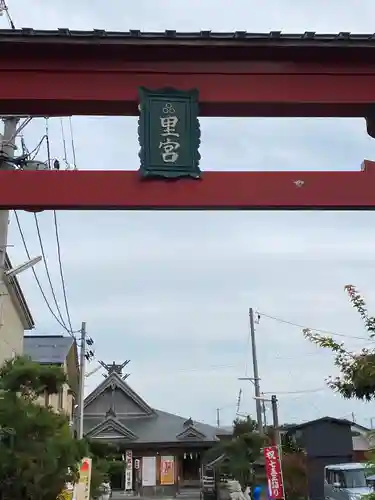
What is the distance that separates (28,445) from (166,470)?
2673 cm

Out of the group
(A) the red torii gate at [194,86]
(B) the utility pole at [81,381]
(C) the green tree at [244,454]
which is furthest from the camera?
(C) the green tree at [244,454]

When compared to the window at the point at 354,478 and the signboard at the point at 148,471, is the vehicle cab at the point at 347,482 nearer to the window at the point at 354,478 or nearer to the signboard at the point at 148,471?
the window at the point at 354,478

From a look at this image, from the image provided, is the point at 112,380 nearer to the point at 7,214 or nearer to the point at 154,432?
the point at 154,432

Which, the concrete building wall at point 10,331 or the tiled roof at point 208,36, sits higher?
the concrete building wall at point 10,331

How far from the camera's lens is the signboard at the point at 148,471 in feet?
116

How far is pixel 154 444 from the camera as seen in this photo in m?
35.4

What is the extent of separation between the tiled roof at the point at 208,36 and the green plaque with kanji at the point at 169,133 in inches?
20.9

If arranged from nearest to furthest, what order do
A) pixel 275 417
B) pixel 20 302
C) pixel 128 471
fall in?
pixel 20 302 < pixel 275 417 < pixel 128 471

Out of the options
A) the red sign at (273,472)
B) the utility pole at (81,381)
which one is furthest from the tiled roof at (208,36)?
the utility pole at (81,381)

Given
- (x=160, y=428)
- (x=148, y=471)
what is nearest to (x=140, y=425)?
(x=160, y=428)

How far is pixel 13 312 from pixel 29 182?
17.5m

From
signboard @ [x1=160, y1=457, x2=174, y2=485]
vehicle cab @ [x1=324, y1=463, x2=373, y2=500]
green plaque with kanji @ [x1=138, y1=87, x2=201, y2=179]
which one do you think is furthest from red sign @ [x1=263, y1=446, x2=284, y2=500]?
signboard @ [x1=160, y1=457, x2=174, y2=485]

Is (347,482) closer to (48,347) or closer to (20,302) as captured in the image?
(20,302)

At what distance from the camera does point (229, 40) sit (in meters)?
6.38
